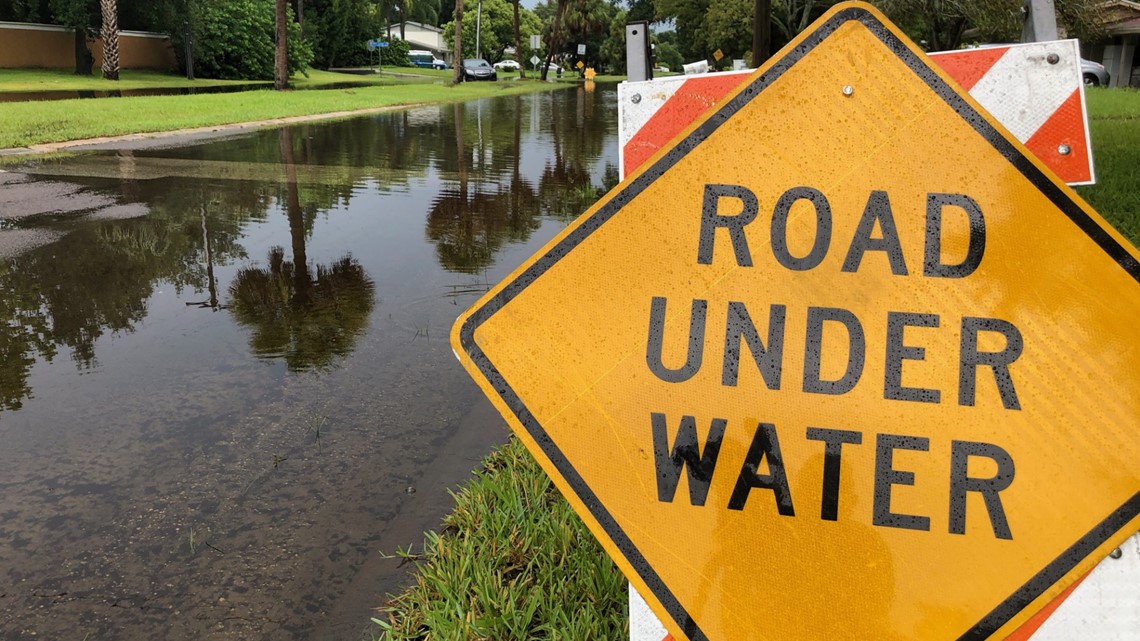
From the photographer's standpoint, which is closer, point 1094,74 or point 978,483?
point 978,483

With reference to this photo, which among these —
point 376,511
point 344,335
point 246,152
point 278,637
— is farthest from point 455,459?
point 246,152

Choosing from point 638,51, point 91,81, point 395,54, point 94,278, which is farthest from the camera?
point 395,54

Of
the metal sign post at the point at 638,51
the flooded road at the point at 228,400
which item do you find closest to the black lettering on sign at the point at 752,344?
the metal sign post at the point at 638,51

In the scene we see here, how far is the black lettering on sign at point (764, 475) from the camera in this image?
1775mm

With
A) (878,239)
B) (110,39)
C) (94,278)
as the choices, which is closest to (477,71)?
(110,39)

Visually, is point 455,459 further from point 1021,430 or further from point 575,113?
point 575,113

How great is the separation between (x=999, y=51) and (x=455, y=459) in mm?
2594

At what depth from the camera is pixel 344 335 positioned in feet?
17.5

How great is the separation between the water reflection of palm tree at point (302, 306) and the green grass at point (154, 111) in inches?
362

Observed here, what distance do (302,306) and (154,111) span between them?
16.3 meters

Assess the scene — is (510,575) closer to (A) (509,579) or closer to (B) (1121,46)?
(A) (509,579)

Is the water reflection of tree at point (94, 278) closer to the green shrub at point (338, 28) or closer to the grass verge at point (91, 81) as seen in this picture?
the grass verge at point (91, 81)

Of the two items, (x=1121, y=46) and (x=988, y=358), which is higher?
(x=1121, y=46)

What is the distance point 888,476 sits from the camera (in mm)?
1740
